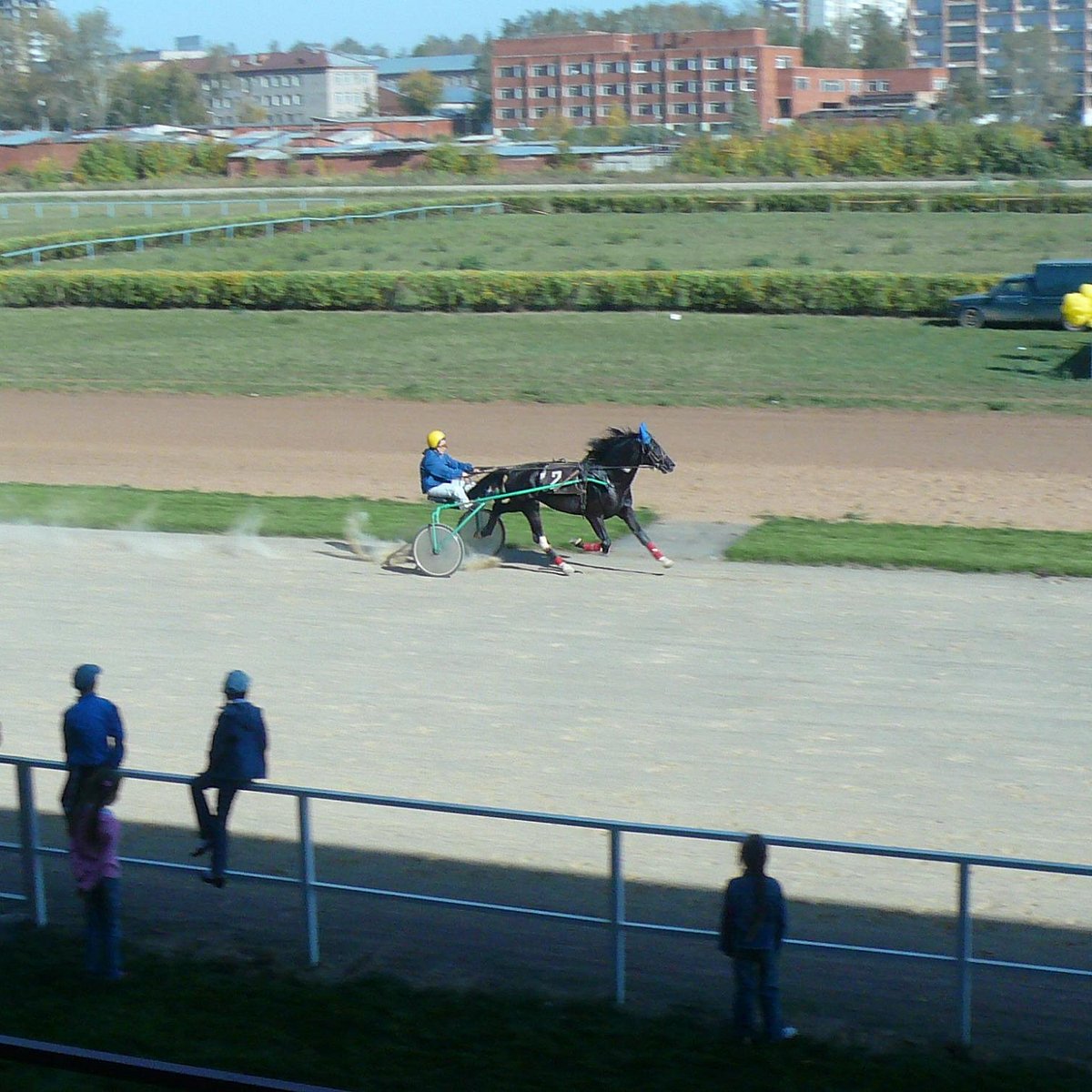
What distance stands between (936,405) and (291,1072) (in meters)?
20.0

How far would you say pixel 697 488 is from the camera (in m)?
18.9

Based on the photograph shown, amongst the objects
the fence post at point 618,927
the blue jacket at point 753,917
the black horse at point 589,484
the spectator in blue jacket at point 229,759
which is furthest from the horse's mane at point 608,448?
the blue jacket at point 753,917

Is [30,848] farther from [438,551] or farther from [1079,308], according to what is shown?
[1079,308]

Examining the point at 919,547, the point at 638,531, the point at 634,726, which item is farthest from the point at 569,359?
the point at 634,726

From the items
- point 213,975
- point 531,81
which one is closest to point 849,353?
point 213,975

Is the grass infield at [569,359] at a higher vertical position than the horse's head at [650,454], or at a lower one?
lower

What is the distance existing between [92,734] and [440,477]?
24.9ft

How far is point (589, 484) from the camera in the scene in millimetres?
14891

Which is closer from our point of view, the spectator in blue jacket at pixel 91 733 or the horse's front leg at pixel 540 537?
the spectator in blue jacket at pixel 91 733

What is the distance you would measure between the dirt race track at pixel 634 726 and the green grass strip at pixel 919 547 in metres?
0.39

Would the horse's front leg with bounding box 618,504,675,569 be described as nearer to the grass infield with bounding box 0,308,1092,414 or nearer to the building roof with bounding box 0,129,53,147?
the grass infield with bounding box 0,308,1092,414

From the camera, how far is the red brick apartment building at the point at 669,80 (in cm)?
13000

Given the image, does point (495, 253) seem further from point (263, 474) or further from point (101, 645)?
point (101, 645)

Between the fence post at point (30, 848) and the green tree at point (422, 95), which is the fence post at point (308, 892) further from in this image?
the green tree at point (422, 95)
